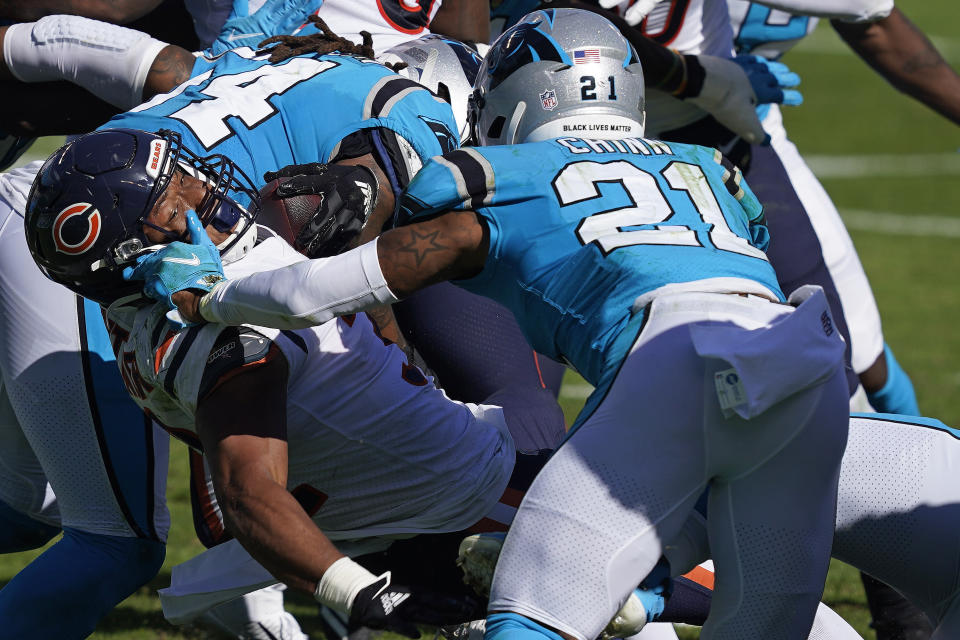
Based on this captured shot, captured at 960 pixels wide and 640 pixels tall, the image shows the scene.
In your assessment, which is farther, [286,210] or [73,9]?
[73,9]

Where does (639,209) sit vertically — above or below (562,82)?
below

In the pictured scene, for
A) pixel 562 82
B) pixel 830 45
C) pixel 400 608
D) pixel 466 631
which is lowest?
pixel 830 45

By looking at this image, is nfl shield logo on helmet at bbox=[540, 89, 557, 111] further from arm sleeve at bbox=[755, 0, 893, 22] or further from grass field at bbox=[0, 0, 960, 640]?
arm sleeve at bbox=[755, 0, 893, 22]

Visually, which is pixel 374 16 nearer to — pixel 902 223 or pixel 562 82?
pixel 562 82

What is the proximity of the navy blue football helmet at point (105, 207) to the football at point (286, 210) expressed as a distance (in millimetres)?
198

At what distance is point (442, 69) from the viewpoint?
394 cm

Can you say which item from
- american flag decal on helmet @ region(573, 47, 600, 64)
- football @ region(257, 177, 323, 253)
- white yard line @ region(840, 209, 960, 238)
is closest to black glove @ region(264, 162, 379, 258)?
football @ region(257, 177, 323, 253)

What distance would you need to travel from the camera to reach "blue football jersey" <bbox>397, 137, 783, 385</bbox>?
2.75m

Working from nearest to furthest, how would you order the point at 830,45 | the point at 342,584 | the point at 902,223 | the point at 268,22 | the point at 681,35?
1. the point at 342,584
2. the point at 268,22
3. the point at 681,35
4. the point at 902,223
5. the point at 830,45

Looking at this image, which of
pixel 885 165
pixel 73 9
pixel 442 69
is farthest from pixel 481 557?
pixel 885 165

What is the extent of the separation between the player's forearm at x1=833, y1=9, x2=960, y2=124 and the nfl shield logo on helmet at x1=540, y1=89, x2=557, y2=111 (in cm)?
252

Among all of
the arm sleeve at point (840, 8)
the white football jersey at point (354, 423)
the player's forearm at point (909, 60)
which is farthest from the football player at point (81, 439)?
the player's forearm at point (909, 60)

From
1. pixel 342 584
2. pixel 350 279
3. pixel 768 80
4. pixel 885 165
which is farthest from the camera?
pixel 885 165

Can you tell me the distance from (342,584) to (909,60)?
355 cm
